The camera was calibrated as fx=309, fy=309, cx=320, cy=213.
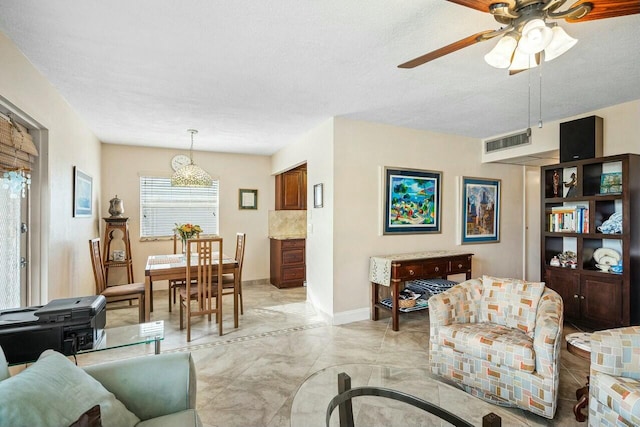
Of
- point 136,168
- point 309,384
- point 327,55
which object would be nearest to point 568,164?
point 327,55

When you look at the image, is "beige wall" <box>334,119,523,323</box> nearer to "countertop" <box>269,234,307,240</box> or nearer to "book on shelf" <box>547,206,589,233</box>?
"book on shelf" <box>547,206,589,233</box>

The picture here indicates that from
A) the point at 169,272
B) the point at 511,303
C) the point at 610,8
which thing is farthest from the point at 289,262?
the point at 610,8

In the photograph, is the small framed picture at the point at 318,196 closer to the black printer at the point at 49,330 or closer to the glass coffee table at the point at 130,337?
the glass coffee table at the point at 130,337

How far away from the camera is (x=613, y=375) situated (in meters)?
1.61

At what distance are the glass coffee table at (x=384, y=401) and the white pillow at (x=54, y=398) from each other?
2.42ft

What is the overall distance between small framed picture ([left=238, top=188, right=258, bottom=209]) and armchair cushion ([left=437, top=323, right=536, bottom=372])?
4291mm

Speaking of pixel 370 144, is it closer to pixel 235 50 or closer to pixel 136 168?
pixel 235 50

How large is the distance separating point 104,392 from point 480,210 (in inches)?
188

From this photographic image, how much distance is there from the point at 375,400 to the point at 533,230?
187 inches

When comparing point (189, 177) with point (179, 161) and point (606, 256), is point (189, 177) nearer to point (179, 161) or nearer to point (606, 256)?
point (179, 161)

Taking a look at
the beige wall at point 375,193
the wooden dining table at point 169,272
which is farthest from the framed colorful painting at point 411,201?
the wooden dining table at point 169,272

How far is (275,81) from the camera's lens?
8.69 ft

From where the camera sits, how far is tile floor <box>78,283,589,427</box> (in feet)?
6.69

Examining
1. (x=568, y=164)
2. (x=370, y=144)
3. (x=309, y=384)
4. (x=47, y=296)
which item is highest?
(x=370, y=144)
